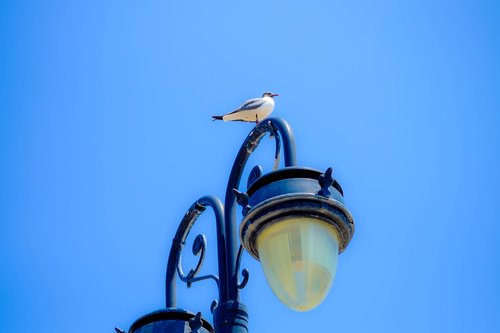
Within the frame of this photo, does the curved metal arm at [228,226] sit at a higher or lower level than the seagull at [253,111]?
lower

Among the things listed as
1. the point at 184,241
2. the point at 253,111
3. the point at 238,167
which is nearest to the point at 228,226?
the point at 238,167

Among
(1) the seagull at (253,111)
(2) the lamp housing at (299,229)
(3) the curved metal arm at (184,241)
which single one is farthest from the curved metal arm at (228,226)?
(1) the seagull at (253,111)

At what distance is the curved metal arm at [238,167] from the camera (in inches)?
121

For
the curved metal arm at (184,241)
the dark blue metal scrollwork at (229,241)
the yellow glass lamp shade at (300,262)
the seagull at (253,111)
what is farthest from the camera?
the seagull at (253,111)

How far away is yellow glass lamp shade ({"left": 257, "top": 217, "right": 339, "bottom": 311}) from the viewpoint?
275 centimetres

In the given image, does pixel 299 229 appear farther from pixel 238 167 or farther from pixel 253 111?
pixel 253 111

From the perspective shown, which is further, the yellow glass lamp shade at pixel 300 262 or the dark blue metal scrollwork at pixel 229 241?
the dark blue metal scrollwork at pixel 229 241

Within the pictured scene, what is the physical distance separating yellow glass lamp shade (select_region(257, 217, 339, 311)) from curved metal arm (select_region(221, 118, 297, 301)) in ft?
1.07

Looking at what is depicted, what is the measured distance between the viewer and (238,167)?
337 centimetres

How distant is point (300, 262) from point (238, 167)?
76 centimetres

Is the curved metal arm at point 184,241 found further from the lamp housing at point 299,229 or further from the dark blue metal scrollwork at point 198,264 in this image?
the lamp housing at point 299,229

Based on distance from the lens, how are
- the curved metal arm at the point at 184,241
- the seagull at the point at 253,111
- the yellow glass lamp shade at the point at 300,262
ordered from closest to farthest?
the yellow glass lamp shade at the point at 300,262
the curved metal arm at the point at 184,241
the seagull at the point at 253,111

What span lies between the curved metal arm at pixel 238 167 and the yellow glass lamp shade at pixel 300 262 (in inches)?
12.8

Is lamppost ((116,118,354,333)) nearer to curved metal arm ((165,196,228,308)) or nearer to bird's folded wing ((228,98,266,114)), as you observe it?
curved metal arm ((165,196,228,308))
